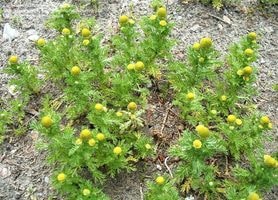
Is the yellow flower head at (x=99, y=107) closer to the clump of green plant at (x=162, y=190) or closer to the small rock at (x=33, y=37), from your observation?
the clump of green plant at (x=162, y=190)

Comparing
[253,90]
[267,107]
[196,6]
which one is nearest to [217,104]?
[253,90]

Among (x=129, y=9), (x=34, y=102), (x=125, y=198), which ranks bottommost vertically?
(x=125, y=198)

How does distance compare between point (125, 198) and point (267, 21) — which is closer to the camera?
point (125, 198)

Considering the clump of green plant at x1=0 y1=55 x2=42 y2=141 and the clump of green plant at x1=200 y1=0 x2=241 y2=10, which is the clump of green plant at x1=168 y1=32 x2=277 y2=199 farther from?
the clump of green plant at x1=0 y1=55 x2=42 y2=141

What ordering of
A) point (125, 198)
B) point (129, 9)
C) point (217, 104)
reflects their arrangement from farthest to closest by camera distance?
point (129, 9) < point (217, 104) < point (125, 198)

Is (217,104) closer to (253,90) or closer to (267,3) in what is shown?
(253,90)

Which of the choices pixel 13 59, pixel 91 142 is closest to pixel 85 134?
pixel 91 142
